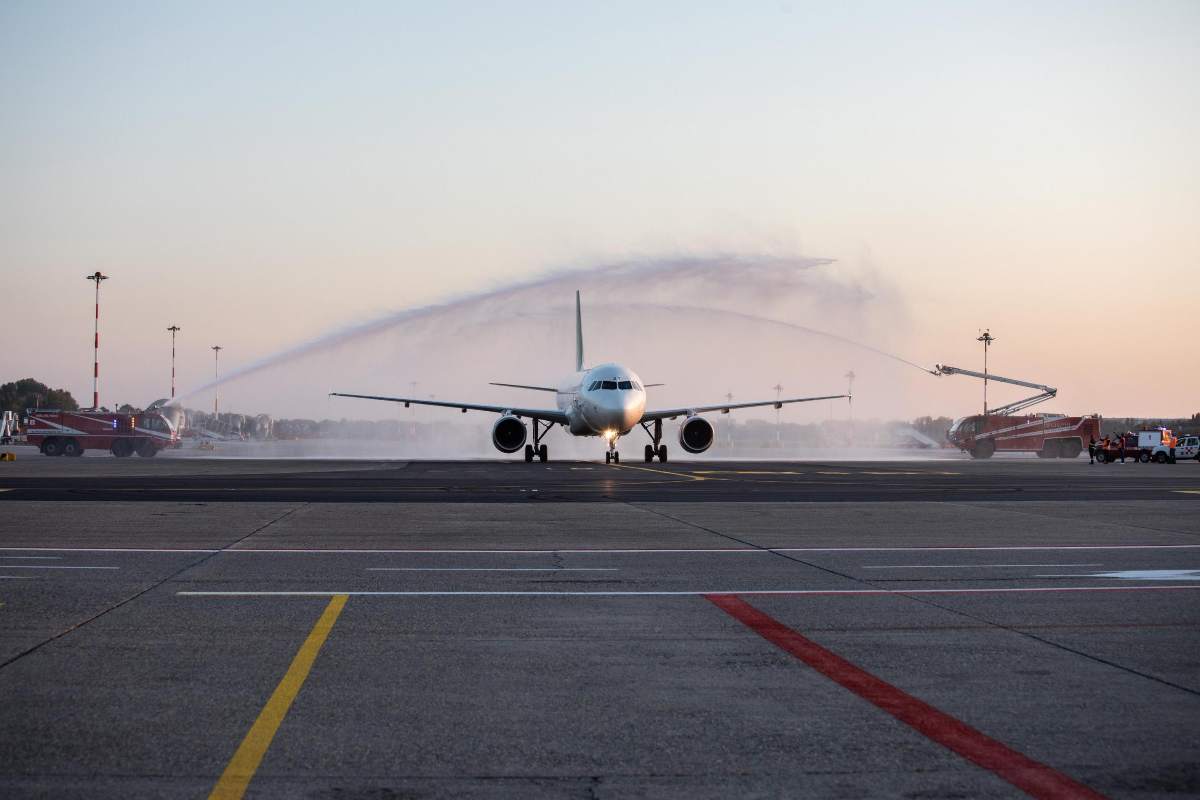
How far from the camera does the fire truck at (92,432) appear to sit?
70750 millimetres

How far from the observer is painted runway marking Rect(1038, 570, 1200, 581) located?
12.1 m

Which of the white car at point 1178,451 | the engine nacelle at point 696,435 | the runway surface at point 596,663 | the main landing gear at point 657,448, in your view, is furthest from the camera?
the white car at point 1178,451

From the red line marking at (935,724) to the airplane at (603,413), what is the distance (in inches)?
1530

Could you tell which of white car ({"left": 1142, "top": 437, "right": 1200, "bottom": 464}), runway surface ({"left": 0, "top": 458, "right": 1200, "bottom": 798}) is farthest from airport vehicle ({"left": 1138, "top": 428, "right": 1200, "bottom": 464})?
runway surface ({"left": 0, "top": 458, "right": 1200, "bottom": 798})

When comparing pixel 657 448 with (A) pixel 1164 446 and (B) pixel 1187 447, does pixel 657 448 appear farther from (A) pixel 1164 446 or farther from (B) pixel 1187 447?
(B) pixel 1187 447

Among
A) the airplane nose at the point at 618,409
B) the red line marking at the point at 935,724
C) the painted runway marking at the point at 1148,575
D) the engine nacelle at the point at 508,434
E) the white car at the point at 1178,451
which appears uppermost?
the airplane nose at the point at 618,409

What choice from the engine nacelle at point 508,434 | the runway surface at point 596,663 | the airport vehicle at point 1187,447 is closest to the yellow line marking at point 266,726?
the runway surface at point 596,663

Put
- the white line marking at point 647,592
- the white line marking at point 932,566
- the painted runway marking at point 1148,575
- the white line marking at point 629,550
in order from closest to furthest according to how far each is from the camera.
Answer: the white line marking at point 647,592 < the painted runway marking at point 1148,575 < the white line marking at point 932,566 < the white line marking at point 629,550

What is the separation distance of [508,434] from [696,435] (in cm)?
897

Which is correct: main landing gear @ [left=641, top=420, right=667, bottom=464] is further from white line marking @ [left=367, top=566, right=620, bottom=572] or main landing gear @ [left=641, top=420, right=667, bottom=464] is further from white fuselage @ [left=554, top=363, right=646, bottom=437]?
white line marking @ [left=367, top=566, right=620, bottom=572]

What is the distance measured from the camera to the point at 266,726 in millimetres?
5953

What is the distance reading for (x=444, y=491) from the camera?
28219 mm

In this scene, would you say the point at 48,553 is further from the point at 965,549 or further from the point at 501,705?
the point at 965,549

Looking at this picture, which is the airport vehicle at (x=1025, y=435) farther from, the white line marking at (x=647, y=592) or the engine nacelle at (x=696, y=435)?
the white line marking at (x=647, y=592)
